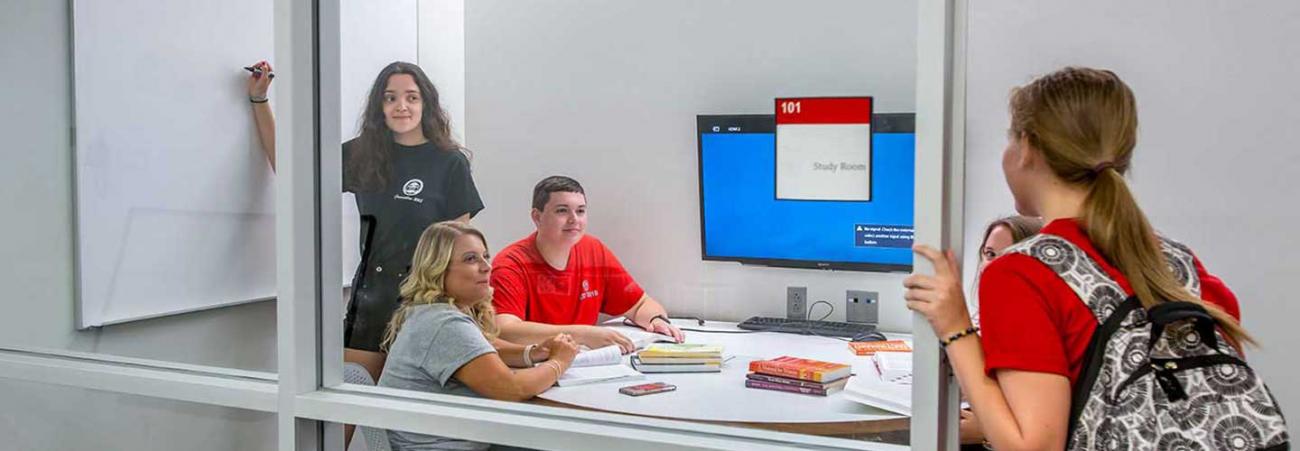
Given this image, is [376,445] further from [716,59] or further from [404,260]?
[716,59]

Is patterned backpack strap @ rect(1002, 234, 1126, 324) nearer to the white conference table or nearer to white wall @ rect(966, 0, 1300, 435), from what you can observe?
the white conference table

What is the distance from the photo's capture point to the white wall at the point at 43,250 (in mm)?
2525

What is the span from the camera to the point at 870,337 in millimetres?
2133

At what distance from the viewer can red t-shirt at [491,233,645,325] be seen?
226 centimetres

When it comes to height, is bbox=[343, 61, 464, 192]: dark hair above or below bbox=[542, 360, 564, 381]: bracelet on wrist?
above

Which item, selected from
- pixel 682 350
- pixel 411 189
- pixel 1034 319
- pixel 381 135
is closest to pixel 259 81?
pixel 381 135

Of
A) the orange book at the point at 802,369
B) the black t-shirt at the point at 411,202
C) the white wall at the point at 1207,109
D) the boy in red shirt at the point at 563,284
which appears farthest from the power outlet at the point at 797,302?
the black t-shirt at the point at 411,202

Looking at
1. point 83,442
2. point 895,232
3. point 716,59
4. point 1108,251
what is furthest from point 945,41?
point 83,442

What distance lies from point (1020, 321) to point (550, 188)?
126 cm

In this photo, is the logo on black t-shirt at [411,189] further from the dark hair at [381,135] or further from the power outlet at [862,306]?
the power outlet at [862,306]

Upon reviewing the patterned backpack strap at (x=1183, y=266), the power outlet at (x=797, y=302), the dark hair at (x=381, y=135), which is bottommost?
the power outlet at (x=797, y=302)

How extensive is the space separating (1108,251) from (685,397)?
36.6 inches

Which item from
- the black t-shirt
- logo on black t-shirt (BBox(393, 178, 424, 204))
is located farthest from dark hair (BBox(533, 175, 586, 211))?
logo on black t-shirt (BBox(393, 178, 424, 204))

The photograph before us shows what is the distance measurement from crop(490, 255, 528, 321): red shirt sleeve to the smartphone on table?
33cm
